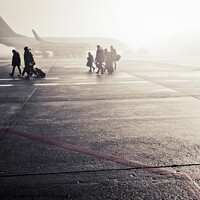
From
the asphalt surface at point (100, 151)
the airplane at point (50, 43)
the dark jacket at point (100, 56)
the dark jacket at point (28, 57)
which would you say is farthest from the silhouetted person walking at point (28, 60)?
the airplane at point (50, 43)

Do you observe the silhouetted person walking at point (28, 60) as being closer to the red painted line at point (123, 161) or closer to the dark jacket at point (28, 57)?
the dark jacket at point (28, 57)

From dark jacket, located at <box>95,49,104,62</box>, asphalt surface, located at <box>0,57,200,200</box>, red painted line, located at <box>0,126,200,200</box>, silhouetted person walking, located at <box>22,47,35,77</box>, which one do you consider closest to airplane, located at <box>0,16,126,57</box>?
dark jacket, located at <box>95,49,104,62</box>

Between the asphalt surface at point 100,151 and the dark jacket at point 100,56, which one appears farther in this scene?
the dark jacket at point 100,56

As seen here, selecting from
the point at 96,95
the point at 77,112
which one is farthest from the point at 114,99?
the point at 77,112

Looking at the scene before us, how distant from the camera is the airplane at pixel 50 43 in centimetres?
5975

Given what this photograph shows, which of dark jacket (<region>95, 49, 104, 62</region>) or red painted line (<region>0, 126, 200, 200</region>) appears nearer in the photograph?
red painted line (<region>0, 126, 200, 200</region>)

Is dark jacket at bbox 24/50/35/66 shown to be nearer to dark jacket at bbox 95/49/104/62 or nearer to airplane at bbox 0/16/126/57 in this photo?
dark jacket at bbox 95/49/104/62

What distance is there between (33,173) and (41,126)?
7.60 ft

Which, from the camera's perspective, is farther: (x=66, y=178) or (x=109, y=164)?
(x=109, y=164)

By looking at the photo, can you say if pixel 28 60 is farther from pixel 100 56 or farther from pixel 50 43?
pixel 50 43

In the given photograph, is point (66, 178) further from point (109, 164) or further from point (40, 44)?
point (40, 44)

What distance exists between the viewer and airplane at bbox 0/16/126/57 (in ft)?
196

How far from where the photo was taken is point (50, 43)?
6334 centimetres

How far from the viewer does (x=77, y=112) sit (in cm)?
686
